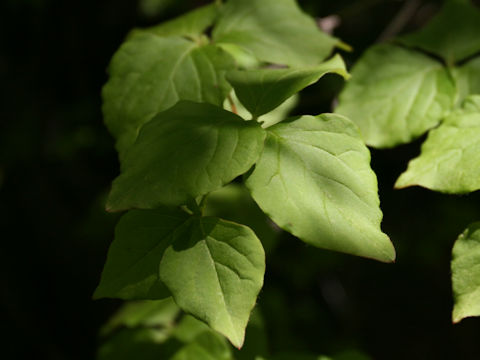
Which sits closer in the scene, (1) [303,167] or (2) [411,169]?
(1) [303,167]

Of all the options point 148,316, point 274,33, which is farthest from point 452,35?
point 148,316

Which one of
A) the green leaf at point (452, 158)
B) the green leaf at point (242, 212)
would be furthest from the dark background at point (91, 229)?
the green leaf at point (452, 158)

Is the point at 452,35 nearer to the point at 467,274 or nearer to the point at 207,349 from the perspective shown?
the point at 467,274

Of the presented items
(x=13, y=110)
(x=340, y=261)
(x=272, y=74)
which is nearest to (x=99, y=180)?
(x=13, y=110)

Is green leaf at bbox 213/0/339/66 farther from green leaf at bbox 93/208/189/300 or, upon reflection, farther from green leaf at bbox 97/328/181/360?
green leaf at bbox 97/328/181/360

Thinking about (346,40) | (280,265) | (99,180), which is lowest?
(99,180)

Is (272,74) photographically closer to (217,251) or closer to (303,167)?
(303,167)
